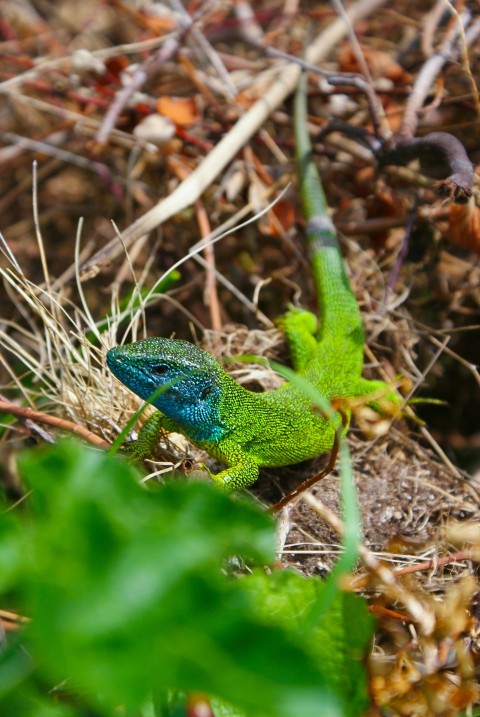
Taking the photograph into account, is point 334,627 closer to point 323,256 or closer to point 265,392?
point 265,392

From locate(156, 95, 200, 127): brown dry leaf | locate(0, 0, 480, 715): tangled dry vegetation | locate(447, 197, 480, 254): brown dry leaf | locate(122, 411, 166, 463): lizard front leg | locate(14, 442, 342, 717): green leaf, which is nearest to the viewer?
locate(14, 442, 342, 717): green leaf

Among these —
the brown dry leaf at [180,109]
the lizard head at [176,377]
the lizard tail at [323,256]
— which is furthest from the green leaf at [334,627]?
the brown dry leaf at [180,109]

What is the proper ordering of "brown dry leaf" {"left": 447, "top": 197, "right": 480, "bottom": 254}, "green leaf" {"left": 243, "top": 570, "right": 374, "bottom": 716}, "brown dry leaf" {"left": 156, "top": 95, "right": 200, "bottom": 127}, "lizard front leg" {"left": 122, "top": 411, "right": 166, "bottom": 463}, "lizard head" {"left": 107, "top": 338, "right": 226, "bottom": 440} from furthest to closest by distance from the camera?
1. "brown dry leaf" {"left": 156, "top": 95, "right": 200, "bottom": 127}
2. "brown dry leaf" {"left": 447, "top": 197, "right": 480, "bottom": 254}
3. "lizard front leg" {"left": 122, "top": 411, "right": 166, "bottom": 463}
4. "lizard head" {"left": 107, "top": 338, "right": 226, "bottom": 440}
5. "green leaf" {"left": 243, "top": 570, "right": 374, "bottom": 716}

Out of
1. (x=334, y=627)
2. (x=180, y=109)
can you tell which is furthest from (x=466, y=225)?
(x=334, y=627)

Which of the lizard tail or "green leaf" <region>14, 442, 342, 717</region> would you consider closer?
"green leaf" <region>14, 442, 342, 717</region>

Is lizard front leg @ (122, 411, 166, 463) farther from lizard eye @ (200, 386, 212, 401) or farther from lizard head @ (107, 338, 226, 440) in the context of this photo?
lizard eye @ (200, 386, 212, 401)

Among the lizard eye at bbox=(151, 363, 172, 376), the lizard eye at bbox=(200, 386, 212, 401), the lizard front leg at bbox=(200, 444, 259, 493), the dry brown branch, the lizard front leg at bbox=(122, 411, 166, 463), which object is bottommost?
the lizard front leg at bbox=(200, 444, 259, 493)

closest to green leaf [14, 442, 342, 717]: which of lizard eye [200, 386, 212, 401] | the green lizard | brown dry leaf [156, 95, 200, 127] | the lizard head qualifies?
the green lizard
